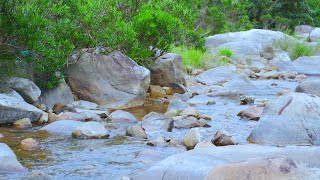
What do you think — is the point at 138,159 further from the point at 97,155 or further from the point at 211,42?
the point at 211,42

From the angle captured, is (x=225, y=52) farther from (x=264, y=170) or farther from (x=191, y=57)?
(x=264, y=170)

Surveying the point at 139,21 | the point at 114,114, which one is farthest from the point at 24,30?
the point at 139,21

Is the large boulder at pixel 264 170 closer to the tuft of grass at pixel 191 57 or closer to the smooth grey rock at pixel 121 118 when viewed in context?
the smooth grey rock at pixel 121 118

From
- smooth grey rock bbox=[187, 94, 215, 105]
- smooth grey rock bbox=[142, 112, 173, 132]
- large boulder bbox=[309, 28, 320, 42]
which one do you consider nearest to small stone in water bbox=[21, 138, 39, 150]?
smooth grey rock bbox=[142, 112, 173, 132]

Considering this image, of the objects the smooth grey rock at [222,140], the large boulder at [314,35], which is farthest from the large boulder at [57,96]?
the large boulder at [314,35]

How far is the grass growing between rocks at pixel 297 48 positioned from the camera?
17.4 meters

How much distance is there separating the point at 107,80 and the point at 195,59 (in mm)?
5452

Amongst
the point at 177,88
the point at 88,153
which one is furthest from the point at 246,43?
the point at 88,153

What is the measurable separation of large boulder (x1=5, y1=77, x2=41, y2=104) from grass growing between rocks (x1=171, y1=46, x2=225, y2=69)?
21.1ft

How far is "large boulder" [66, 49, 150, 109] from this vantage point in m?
8.77

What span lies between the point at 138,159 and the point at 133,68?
15.0ft

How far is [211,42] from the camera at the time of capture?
61.1ft

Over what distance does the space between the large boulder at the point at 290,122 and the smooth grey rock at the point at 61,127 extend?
6.88 ft

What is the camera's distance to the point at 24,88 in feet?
24.6
